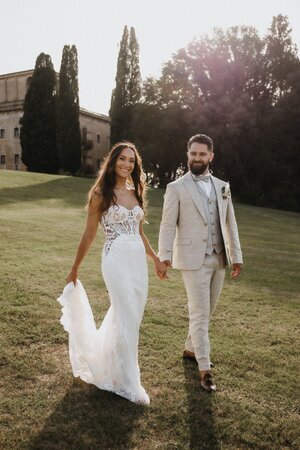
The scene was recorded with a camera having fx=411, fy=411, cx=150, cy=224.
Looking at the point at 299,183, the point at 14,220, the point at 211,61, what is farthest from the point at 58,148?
the point at 14,220

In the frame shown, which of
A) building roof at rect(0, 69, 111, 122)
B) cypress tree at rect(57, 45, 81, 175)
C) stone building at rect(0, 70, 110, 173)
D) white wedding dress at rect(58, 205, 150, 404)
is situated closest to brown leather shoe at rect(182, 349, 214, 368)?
white wedding dress at rect(58, 205, 150, 404)

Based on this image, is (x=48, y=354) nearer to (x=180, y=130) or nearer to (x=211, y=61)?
(x=180, y=130)

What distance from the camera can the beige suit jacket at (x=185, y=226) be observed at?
4.72 meters

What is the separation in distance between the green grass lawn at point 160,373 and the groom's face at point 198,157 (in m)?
2.41

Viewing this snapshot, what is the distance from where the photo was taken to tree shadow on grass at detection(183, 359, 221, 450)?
3598 mm

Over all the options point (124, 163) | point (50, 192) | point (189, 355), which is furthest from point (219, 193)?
point (50, 192)

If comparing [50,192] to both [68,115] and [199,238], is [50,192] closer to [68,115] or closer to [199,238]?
[199,238]

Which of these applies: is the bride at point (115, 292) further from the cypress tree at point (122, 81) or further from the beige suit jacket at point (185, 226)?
the cypress tree at point (122, 81)

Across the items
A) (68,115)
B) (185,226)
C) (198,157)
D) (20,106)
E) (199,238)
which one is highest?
(20,106)

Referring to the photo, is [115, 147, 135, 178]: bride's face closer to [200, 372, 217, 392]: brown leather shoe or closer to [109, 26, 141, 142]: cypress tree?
[200, 372, 217, 392]: brown leather shoe

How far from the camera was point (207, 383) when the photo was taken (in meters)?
4.52

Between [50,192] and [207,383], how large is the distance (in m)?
21.8

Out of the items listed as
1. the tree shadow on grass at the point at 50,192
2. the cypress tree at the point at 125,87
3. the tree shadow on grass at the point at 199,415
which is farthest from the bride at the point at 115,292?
the cypress tree at the point at 125,87

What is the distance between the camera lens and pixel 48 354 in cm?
511
